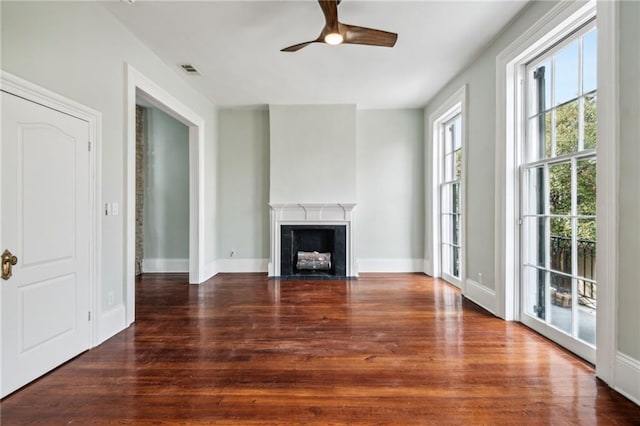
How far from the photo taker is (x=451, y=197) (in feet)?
16.1

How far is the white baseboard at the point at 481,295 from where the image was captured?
337cm

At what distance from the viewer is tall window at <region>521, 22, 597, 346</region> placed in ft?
7.63

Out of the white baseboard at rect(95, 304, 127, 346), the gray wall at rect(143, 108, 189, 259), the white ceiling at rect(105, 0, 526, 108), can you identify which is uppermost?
the white ceiling at rect(105, 0, 526, 108)

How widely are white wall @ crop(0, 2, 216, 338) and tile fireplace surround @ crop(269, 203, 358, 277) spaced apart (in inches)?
103

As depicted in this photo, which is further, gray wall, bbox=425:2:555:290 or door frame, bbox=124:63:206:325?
gray wall, bbox=425:2:555:290

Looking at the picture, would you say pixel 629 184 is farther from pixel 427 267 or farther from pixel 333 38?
pixel 427 267

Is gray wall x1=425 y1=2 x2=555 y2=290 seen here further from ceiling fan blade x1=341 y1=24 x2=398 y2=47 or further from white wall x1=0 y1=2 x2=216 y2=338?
white wall x1=0 y1=2 x2=216 y2=338

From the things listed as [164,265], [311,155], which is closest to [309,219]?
[311,155]

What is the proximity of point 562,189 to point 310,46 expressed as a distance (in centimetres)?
285

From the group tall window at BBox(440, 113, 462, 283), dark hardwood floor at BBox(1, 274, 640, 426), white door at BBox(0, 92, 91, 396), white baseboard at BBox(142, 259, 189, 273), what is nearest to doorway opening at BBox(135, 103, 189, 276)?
white baseboard at BBox(142, 259, 189, 273)

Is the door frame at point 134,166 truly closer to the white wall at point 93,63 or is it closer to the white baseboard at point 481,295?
the white wall at point 93,63

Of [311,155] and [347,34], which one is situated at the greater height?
[347,34]

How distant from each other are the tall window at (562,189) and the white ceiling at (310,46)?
738mm

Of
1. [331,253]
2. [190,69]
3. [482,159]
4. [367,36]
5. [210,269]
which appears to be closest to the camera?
[367,36]
